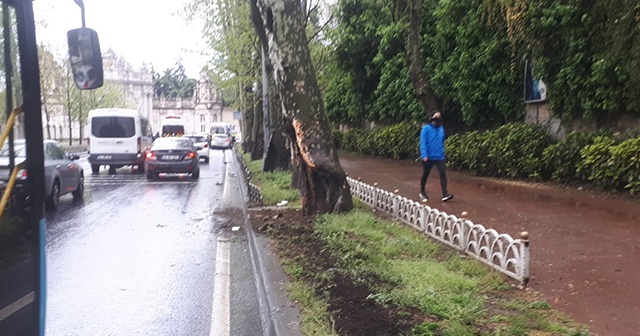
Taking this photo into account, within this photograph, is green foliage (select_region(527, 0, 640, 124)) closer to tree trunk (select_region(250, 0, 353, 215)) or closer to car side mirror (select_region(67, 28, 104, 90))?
tree trunk (select_region(250, 0, 353, 215))

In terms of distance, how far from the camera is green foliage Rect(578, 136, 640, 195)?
9883 millimetres

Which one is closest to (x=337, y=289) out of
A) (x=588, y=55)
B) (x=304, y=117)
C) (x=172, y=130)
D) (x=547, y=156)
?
(x=304, y=117)

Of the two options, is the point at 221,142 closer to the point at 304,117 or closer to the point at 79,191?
the point at 79,191

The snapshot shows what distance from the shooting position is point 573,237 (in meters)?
7.37

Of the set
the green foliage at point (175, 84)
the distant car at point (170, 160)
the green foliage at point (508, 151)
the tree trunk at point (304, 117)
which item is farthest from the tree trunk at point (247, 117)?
the green foliage at point (175, 84)

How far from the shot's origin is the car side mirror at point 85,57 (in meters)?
3.72

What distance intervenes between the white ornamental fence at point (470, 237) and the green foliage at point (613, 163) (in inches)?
162

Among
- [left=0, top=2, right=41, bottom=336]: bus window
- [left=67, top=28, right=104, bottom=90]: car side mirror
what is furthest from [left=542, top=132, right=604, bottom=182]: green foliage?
[left=0, top=2, right=41, bottom=336]: bus window

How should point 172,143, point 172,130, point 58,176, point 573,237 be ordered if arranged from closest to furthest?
point 573,237, point 58,176, point 172,143, point 172,130

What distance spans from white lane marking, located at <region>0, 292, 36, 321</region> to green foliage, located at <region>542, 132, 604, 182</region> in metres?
10.8

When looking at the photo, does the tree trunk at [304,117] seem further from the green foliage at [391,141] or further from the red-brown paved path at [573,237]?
the green foliage at [391,141]

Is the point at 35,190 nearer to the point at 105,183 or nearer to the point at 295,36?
the point at 295,36

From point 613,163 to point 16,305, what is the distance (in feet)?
32.6

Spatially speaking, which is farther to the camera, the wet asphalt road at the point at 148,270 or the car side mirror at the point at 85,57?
the wet asphalt road at the point at 148,270
